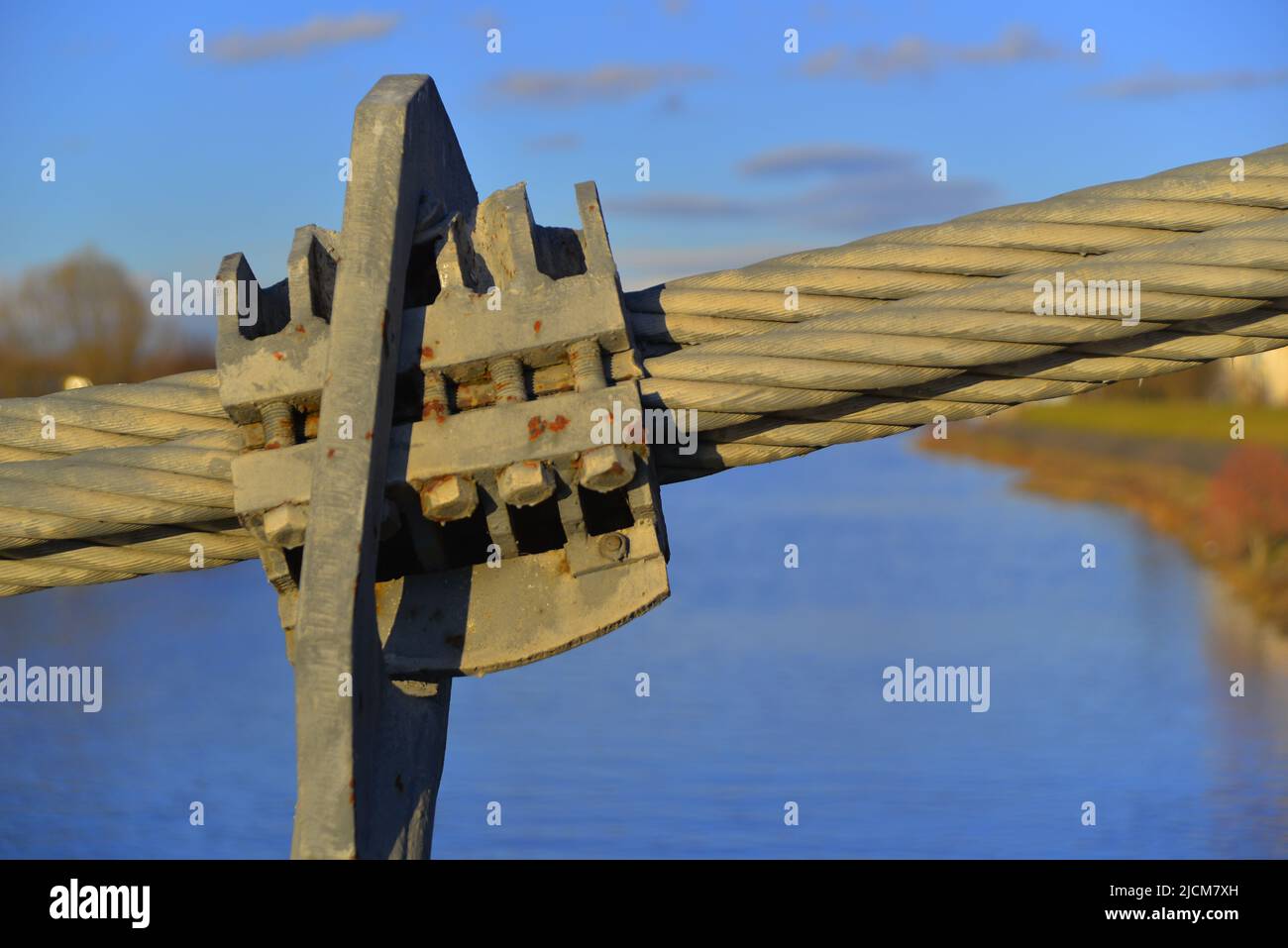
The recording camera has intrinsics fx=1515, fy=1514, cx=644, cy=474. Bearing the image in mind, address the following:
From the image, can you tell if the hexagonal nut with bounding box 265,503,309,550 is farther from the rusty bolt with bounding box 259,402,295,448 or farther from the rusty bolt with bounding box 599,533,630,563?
the rusty bolt with bounding box 599,533,630,563

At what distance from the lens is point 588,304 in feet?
6.83

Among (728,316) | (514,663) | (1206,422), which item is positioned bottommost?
(1206,422)

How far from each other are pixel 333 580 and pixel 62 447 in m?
0.81

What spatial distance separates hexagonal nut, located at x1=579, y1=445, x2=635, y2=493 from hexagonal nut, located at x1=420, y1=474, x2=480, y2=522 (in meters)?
0.16

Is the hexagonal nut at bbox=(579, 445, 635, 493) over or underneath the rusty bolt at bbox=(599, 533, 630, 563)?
over

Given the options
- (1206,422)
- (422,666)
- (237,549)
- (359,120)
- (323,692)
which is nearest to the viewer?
(323,692)

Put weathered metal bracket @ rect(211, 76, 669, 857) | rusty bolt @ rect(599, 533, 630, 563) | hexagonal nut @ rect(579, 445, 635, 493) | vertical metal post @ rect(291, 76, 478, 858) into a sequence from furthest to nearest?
rusty bolt @ rect(599, 533, 630, 563)
hexagonal nut @ rect(579, 445, 635, 493)
weathered metal bracket @ rect(211, 76, 669, 857)
vertical metal post @ rect(291, 76, 478, 858)

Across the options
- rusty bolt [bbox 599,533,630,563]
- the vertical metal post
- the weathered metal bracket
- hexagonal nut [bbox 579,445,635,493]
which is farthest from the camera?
rusty bolt [bbox 599,533,630,563]

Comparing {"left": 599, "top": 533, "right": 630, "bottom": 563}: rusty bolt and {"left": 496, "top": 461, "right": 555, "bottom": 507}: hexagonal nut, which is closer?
{"left": 496, "top": 461, "right": 555, "bottom": 507}: hexagonal nut

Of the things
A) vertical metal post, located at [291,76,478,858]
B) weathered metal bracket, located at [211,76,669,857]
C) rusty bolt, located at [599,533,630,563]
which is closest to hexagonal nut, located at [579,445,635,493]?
weathered metal bracket, located at [211,76,669,857]

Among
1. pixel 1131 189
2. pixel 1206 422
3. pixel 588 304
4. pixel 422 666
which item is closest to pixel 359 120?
pixel 588 304

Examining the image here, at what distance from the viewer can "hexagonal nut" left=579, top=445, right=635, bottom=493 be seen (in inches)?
79.6

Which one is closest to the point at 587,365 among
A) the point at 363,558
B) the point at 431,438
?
the point at 431,438

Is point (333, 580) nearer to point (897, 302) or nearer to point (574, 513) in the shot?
point (574, 513)
